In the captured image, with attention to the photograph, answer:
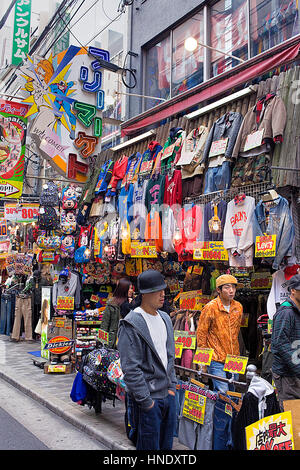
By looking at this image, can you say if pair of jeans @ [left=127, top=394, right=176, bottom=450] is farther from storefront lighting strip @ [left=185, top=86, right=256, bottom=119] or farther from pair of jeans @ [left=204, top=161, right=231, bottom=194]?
storefront lighting strip @ [left=185, top=86, right=256, bottom=119]

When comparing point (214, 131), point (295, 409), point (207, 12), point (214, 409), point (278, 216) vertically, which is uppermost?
point (207, 12)

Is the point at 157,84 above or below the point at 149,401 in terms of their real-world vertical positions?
above

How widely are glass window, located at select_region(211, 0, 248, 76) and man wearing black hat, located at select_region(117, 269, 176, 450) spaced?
7607 mm

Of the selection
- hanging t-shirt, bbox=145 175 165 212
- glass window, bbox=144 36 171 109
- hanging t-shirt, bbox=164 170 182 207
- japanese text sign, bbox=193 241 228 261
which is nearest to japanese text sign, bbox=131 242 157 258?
hanging t-shirt, bbox=145 175 165 212

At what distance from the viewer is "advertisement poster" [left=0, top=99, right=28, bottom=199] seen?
1078 cm

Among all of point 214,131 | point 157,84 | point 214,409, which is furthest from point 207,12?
point 214,409

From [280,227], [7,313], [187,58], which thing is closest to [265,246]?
[280,227]

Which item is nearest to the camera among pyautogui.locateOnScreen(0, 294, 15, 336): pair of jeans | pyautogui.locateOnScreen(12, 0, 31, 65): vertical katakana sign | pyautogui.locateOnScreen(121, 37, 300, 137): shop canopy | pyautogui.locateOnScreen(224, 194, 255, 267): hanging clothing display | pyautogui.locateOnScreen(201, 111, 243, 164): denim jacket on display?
pyautogui.locateOnScreen(224, 194, 255, 267): hanging clothing display

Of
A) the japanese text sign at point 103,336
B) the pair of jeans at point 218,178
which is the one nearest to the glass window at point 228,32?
the pair of jeans at point 218,178

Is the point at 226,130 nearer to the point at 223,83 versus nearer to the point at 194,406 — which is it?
the point at 223,83

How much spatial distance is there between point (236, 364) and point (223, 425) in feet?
2.28

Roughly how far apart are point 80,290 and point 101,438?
5570 millimetres

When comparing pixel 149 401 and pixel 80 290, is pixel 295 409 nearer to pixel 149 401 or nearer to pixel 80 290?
pixel 149 401

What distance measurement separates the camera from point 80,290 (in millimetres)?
10992
